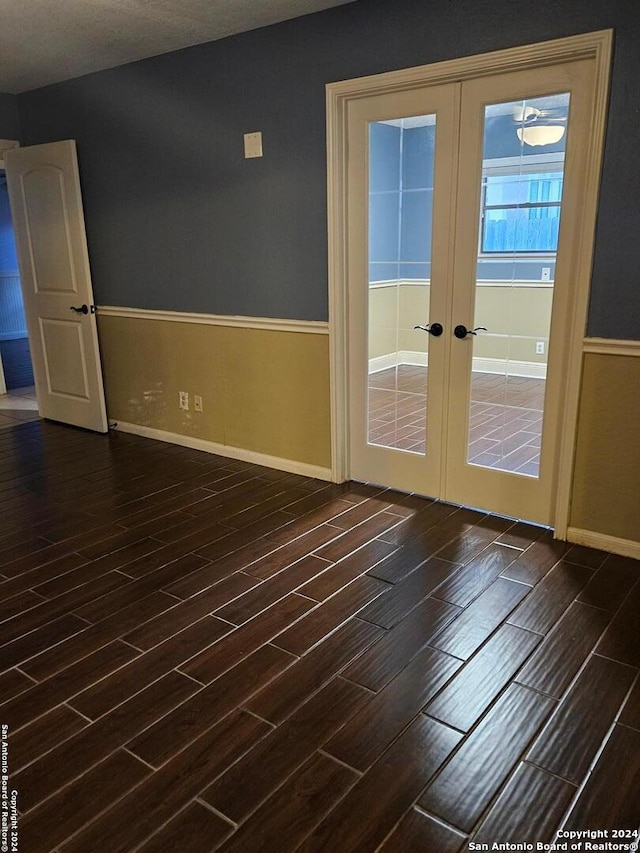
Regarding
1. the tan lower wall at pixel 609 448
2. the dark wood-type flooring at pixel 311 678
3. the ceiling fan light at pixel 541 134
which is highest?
the ceiling fan light at pixel 541 134

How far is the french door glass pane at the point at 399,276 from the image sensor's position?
3.06 meters

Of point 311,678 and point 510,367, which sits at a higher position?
point 510,367

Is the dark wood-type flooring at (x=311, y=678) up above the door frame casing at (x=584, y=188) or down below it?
below

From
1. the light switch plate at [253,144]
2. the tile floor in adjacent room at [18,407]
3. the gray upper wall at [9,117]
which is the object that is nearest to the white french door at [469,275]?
the light switch plate at [253,144]

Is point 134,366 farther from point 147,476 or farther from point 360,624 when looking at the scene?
point 360,624

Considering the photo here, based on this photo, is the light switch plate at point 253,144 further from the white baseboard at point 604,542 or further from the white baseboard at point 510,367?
the white baseboard at point 604,542

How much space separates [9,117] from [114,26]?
6.26 feet

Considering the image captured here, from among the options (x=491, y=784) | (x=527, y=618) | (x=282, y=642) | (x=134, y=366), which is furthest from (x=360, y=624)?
(x=134, y=366)

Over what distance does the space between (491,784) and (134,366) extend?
3740 mm

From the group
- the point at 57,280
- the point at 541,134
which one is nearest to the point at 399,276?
the point at 541,134

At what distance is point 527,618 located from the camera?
7.70 ft

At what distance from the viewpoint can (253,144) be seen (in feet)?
11.6

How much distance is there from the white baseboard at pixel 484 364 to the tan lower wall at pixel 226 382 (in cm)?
33

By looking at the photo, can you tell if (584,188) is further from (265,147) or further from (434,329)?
(265,147)
